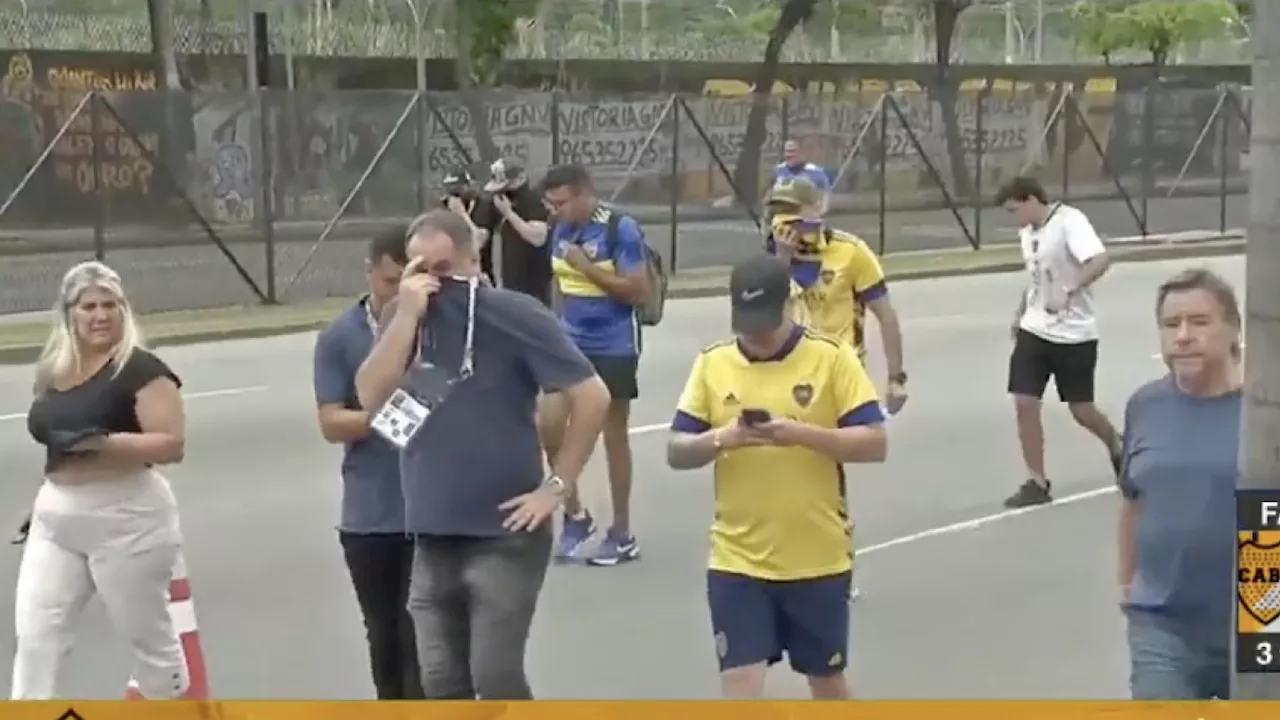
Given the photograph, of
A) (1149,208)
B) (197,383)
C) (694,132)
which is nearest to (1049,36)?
(1149,208)

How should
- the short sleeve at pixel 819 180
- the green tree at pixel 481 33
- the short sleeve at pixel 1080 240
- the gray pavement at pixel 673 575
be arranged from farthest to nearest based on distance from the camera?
the green tree at pixel 481 33
the short sleeve at pixel 1080 240
the short sleeve at pixel 819 180
the gray pavement at pixel 673 575

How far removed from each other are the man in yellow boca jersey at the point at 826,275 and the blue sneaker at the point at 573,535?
1439mm

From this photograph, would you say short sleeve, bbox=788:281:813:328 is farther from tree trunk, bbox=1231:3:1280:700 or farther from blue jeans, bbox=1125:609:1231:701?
tree trunk, bbox=1231:3:1280:700

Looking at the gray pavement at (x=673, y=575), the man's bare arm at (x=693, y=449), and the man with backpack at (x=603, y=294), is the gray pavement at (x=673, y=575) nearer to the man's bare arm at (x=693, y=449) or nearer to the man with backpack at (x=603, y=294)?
the man with backpack at (x=603, y=294)

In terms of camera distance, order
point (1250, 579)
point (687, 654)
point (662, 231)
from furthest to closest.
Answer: point (662, 231)
point (687, 654)
point (1250, 579)

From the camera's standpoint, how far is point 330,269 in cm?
2111

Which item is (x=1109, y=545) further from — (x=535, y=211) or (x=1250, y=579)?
(x=1250, y=579)

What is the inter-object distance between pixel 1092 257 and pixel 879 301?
1724mm

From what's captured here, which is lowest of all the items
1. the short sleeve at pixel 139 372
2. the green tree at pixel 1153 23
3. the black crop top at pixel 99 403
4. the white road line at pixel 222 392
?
the white road line at pixel 222 392

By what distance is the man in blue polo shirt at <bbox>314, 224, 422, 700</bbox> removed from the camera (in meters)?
5.65

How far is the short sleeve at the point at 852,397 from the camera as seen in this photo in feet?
17.1

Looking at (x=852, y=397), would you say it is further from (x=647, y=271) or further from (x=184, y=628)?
(x=647, y=271)

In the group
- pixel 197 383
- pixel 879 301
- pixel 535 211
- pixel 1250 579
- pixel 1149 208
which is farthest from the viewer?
pixel 1149 208

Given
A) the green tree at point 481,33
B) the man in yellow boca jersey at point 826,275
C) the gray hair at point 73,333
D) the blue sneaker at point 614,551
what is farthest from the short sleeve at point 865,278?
the green tree at point 481,33
